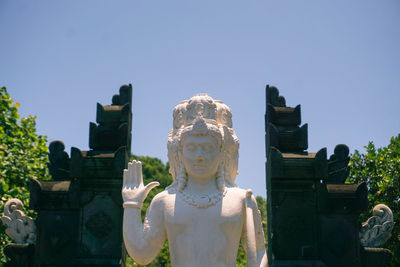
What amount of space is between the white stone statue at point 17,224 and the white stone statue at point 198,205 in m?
5.79

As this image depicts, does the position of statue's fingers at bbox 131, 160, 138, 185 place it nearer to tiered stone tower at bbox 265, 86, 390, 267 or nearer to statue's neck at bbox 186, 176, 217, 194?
statue's neck at bbox 186, 176, 217, 194

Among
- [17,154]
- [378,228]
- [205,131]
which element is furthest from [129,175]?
[17,154]

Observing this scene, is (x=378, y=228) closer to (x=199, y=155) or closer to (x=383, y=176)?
(x=383, y=176)

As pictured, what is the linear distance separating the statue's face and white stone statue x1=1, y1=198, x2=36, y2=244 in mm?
6233

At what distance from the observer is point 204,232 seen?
574cm

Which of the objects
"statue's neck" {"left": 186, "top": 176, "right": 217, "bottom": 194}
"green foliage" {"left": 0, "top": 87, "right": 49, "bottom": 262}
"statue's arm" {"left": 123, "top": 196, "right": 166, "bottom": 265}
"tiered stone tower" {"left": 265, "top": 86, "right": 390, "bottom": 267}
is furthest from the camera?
"green foliage" {"left": 0, "top": 87, "right": 49, "bottom": 262}

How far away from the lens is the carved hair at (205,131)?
6.10 meters

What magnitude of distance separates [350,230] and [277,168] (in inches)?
82.0

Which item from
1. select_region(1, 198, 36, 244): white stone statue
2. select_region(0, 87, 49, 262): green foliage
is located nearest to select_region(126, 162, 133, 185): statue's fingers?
select_region(1, 198, 36, 244): white stone statue

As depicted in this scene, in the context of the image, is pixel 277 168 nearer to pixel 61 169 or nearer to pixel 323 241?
pixel 323 241

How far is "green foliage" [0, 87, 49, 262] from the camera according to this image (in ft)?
47.7

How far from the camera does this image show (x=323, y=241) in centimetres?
1082

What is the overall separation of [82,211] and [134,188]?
555 centimetres

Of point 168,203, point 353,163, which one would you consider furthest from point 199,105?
point 353,163
